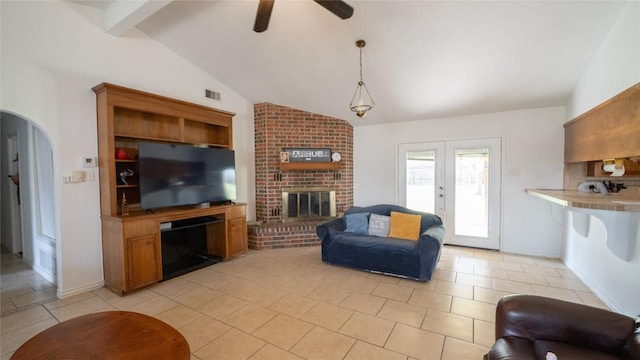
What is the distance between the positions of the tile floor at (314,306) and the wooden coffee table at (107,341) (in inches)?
23.6

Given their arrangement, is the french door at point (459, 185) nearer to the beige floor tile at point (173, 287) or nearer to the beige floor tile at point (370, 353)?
the beige floor tile at point (370, 353)

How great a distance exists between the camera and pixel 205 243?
14.3 feet

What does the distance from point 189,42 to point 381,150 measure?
12.2ft

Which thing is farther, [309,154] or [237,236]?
[309,154]

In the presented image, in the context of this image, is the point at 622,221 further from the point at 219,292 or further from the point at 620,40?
the point at 219,292

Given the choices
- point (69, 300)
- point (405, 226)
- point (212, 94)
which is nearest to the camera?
point (69, 300)

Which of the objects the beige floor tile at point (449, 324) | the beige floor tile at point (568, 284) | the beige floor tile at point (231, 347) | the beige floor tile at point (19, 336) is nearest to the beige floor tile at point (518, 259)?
the beige floor tile at point (568, 284)

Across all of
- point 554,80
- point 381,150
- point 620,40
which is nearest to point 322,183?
point 381,150

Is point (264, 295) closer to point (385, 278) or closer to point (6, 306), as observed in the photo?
point (385, 278)

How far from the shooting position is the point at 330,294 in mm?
3002

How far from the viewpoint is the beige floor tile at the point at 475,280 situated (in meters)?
3.23

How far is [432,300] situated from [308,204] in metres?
2.91

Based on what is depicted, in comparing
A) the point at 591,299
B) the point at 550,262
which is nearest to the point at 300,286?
the point at 591,299

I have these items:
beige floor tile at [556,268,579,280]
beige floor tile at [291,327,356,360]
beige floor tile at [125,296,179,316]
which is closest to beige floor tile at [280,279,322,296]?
beige floor tile at [291,327,356,360]
